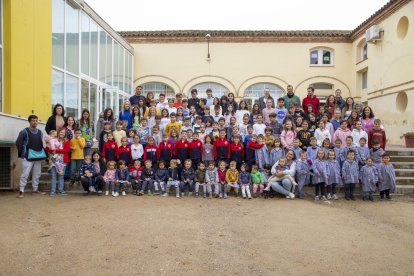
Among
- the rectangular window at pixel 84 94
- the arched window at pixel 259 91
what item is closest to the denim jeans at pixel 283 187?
the rectangular window at pixel 84 94

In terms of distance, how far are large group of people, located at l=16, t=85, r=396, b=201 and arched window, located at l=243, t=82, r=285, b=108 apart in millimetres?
10862

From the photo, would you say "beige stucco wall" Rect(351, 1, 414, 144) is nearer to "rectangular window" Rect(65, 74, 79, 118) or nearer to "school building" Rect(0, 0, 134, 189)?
"school building" Rect(0, 0, 134, 189)

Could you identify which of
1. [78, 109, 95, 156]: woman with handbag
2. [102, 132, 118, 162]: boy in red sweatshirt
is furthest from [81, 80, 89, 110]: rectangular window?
[102, 132, 118, 162]: boy in red sweatshirt

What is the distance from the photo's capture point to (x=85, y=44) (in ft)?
44.6

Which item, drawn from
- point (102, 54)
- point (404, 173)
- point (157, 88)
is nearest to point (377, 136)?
point (404, 173)

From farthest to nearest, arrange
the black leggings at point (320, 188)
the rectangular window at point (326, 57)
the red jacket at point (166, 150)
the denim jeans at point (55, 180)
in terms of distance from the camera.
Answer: the rectangular window at point (326, 57) < the red jacket at point (166, 150) < the black leggings at point (320, 188) < the denim jeans at point (55, 180)

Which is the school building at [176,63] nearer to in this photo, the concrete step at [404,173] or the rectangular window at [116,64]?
the rectangular window at [116,64]

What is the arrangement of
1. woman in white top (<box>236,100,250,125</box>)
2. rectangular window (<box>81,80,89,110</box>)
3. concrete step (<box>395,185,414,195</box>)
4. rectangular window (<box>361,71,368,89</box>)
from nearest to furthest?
concrete step (<box>395,185,414,195</box>)
woman in white top (<box>236,100,250,125</box>)
rectangular window (<box>81,80,89,110</box>)
rectangular window (<box>361,71,368,89</box>)

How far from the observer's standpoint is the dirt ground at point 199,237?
14.4 ft

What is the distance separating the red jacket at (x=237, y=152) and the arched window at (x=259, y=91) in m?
12.0

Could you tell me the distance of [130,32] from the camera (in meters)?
21.2

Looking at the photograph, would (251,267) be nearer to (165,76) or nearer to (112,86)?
(112,86)

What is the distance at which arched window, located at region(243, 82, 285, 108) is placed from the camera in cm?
2145

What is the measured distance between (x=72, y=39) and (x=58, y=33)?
1005 millimetres
